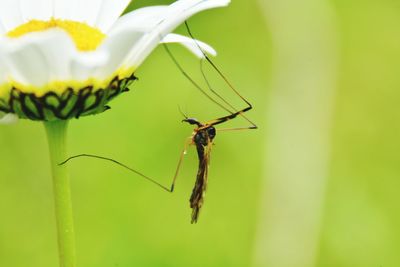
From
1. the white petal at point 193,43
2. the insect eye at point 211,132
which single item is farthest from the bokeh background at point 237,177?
the white petal at point 193,43

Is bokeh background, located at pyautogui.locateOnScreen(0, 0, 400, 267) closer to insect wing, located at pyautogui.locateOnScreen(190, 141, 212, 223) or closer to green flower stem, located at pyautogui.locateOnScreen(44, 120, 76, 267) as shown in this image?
insect wing, located at pyautogui.locateOnScreen(190, 141, 212, 223)

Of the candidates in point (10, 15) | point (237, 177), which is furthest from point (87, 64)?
point (237, 177)

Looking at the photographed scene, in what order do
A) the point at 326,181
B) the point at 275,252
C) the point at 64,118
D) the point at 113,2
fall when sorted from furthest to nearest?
the point at 326,181, the point at 275,252, the point at 113,2, the point at 64,118

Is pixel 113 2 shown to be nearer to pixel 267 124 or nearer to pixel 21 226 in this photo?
pixel 21 226

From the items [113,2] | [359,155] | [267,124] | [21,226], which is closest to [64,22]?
[113,2]

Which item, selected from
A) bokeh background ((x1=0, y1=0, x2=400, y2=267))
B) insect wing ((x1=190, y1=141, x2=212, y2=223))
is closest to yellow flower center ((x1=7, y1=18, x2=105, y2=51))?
insect wing ((x1=190, y1=141, x2=212, y2=223))

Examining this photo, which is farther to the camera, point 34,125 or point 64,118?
point 34,125

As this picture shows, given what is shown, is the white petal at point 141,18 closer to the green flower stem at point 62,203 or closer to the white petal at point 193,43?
the white petal at point 193,43
